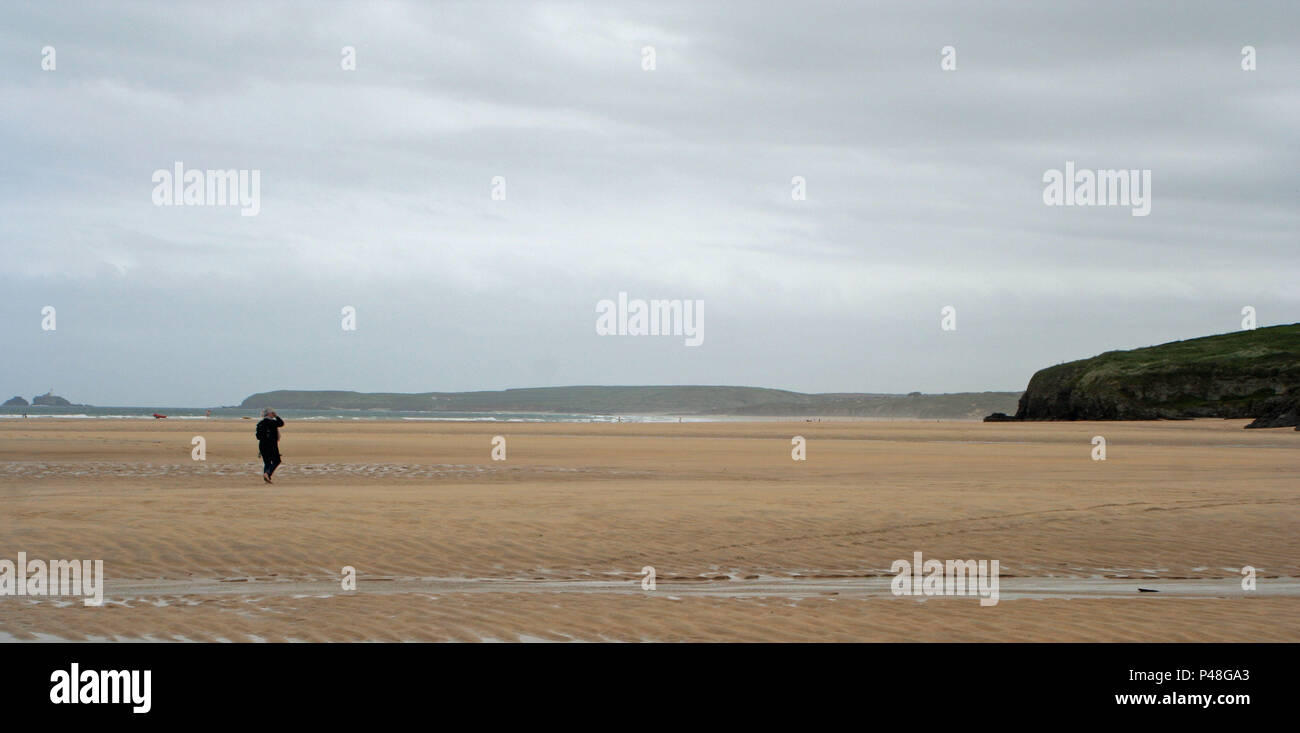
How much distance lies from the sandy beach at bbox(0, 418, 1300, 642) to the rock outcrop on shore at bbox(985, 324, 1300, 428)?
68.3 meters

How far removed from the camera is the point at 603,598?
10492 millimetres

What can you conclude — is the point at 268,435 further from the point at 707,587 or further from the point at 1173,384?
the point at 1173,384

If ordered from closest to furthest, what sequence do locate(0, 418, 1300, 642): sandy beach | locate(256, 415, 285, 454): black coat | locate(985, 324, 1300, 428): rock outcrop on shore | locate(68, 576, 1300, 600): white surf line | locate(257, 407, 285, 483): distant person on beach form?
locate(0, 418, 1300, 642): sandy beach, locate(68, 576, 1300, 600): white surf line, locate(257, 407, 285, 483): distant person on beach, locate(256, 415, 285, 454): black coat, locate(985, 324, 1300, 428): rock outcrop on shore

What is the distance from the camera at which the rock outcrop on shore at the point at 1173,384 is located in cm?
8662

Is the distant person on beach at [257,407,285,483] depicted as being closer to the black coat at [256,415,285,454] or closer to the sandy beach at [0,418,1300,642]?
the black coat at [256,415,285,454]

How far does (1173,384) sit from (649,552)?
91.7 metres

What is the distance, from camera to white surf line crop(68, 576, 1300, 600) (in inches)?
425

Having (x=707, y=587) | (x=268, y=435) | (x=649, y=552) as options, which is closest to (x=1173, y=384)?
(x=268, y=435)

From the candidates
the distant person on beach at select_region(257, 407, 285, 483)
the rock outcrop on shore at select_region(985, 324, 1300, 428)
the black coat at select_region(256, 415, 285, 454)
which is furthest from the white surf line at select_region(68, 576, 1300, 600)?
the rock outcrop on shore at select_region(985, 324, 1300, 428)

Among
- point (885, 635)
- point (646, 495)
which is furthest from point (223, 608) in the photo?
point (646, 495)

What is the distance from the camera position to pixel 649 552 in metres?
13.6
